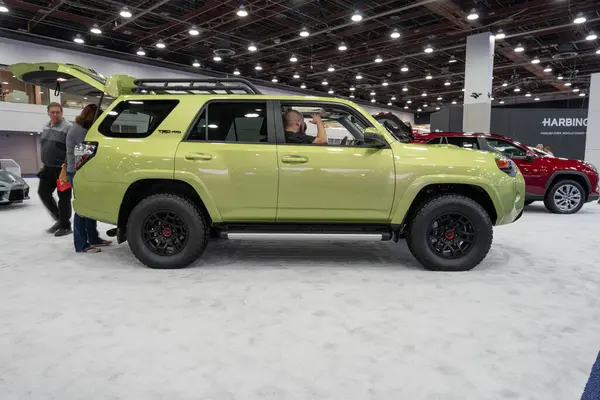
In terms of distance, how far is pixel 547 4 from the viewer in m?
12.9

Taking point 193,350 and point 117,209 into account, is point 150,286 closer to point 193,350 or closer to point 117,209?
point 117,209

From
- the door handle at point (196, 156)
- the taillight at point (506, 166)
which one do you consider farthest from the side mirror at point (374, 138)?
the door handle at point (196, 156)

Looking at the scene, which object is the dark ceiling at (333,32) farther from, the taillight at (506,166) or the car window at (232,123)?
the taillight at (506,166)

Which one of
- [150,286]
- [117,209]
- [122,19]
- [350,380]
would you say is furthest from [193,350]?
[122,19]

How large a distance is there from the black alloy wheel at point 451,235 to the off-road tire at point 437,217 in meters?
0.04

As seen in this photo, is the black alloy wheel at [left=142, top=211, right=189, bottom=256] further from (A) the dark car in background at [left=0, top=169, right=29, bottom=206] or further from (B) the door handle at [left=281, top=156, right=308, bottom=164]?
(A) the dark car in background at [left=0, top=169, right=29, bottom=206]

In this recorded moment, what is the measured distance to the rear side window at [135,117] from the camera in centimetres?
363

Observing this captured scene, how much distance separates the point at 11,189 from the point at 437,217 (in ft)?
24.8

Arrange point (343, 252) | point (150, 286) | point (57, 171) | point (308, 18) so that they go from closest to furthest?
point (150, 286) < point (343, 252) < point (57, 171) < point (308, 18)

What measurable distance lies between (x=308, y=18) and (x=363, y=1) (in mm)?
2677

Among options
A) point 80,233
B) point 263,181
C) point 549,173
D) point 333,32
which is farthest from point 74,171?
point 333,32

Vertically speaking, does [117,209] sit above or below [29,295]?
above

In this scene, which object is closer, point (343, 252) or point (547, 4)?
point (343, 252)

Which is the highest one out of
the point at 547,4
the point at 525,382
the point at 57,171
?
the point at 547,4
